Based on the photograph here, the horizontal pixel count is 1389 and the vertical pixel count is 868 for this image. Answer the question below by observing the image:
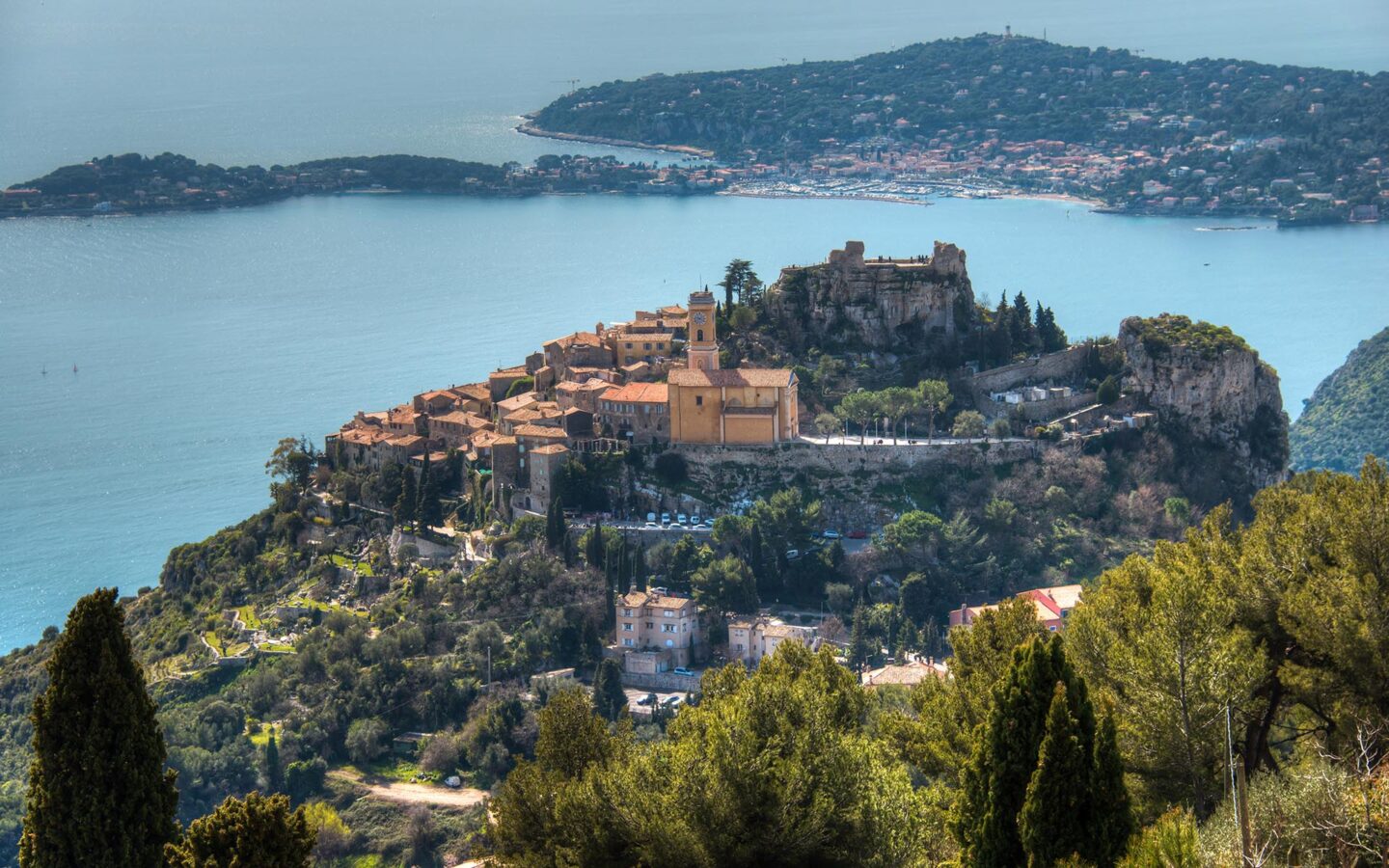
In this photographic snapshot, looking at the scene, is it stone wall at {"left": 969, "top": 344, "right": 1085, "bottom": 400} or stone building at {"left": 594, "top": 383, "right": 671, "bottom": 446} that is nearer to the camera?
stone building at {"left": 594, "top": 383, "right": 671, "bottom": 446}

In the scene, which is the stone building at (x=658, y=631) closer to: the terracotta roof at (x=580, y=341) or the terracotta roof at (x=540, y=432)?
the terracotta roof at (x=540, y=432)

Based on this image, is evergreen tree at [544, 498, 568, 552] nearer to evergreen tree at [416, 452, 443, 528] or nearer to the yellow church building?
evergreen tree at [416, 452, 443, 528]

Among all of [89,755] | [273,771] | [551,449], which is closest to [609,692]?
[273,771]

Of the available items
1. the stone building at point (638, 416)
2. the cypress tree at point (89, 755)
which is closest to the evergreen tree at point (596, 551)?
the stone building at point (638, 416)

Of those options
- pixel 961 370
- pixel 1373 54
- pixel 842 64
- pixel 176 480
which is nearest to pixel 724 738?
pixel 961 370

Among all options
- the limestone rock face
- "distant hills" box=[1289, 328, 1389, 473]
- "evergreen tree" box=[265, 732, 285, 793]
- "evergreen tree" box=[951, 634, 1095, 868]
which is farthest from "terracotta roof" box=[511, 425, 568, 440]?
"evergreen tree" box=[951, 634, 1095, 868]

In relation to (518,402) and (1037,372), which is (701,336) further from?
(1037,372)
